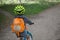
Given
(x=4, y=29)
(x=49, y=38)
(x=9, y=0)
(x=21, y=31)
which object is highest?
(x=21, y=31)

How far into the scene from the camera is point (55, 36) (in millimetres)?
8883

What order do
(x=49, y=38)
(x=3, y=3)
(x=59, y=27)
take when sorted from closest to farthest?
(x=49, y=38) → (x=59, y=27) → (x=3, y=3)

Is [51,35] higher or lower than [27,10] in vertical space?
higher

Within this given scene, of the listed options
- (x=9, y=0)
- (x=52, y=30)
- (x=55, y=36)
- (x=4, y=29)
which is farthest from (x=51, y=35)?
(x=9, y=0)

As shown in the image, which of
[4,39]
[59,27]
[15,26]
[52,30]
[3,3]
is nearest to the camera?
[15,26]

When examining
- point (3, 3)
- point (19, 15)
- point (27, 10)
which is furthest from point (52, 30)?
point (3, 3)

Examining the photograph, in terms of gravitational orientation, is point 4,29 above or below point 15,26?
below

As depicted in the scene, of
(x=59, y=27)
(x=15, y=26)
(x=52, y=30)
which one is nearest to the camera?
(x=15, y=26)

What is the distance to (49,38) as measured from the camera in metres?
8.49

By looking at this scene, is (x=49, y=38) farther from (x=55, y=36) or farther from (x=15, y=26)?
(x=15, y=26)

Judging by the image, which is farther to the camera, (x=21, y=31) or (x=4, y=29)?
(x=4, y=29)

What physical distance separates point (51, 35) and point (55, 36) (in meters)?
0.21

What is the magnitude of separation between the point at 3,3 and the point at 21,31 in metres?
14.2

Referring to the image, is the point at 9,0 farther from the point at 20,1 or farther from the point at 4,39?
the point at 4,39
